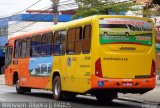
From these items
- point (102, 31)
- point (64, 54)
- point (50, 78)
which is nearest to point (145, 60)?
point (102, 31)

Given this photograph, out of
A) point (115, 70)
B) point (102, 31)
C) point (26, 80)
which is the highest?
point (102, 31)

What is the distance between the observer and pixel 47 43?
22.8m

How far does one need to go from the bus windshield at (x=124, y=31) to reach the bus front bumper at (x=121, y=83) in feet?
4.51

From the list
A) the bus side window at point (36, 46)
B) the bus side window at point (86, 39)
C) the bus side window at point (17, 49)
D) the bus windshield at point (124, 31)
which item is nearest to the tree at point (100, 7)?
the bus side window at point (17, 49)

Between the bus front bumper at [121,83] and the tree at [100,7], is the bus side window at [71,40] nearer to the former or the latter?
the bus front bumper at [121,83]

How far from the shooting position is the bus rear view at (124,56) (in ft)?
60.5

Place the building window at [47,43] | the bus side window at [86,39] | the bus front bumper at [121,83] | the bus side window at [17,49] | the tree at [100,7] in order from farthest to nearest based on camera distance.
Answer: the tree at [100,7]
the bus side window at [17,49]
the building window at [47,43]
the bus side window at [86,39]
the bus front bumper at [121,83]

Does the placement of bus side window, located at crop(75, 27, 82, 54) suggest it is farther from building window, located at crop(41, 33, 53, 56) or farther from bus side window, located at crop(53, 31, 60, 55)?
building window, located at crop(41, 33, 53, 56)

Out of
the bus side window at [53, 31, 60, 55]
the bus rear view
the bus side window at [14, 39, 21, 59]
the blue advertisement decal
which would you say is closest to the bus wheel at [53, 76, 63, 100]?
the blue advertisement decal

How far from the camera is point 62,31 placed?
21500 mm

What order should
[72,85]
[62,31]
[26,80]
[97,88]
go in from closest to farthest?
[97,88] → [72,85] → [62,31] → [26,80]

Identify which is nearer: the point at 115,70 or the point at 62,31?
the point at 115,70

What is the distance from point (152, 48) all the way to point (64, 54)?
378 centimetres

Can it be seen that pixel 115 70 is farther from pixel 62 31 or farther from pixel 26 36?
pixel 26 36
